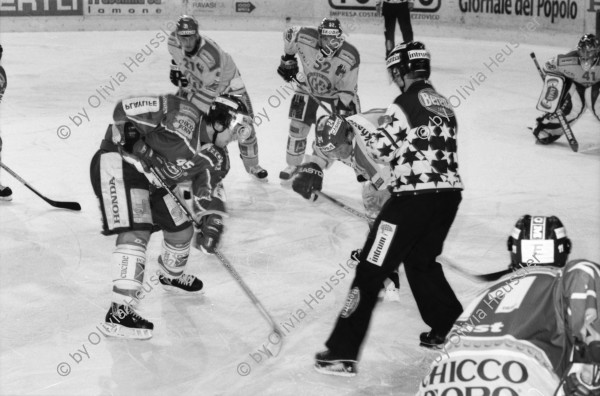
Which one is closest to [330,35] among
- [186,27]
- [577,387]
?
[186,27]

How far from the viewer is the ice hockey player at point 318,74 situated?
6.45m

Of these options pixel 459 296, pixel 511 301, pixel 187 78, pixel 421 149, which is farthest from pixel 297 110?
pixel 511 301

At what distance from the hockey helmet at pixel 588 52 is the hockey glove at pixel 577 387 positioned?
609 centimetres

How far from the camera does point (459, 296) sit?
4773 millimetres

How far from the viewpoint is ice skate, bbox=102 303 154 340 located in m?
4.14

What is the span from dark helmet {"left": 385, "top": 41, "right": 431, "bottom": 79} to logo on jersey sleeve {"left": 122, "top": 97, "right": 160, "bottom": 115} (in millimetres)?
1081

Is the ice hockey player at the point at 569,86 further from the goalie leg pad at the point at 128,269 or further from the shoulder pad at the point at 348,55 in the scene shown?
the goalie leg pad at the point at 128,269

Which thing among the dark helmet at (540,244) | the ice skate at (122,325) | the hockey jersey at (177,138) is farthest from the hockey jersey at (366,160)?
the dark helmet at (540,244)

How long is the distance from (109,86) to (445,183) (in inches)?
268

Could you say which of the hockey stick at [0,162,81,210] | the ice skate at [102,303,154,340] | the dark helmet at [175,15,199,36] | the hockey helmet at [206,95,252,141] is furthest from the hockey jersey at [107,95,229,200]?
the dark helmet at [175,15,199,36]

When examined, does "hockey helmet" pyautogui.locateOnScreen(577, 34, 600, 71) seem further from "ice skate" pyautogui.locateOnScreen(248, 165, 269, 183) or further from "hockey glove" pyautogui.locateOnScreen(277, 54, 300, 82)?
"ice skate" pyautogui.locateOnScreen(248, 165, 269, 183)

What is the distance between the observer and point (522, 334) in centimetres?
221

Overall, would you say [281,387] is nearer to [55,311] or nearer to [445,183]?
[445,183]

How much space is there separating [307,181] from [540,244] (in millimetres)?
2878
